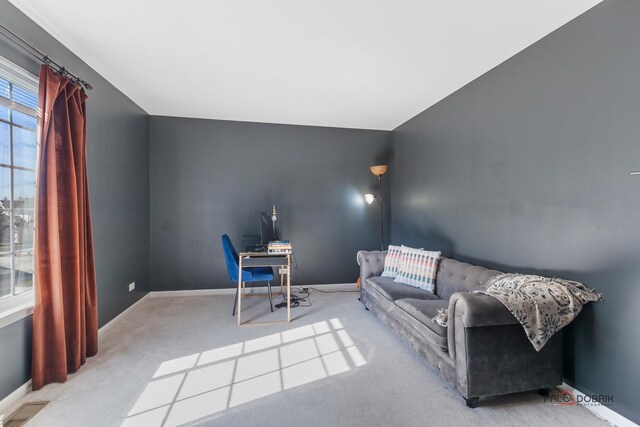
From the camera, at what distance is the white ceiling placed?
1974 millimetres

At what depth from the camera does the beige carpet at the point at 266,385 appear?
177 centimetres

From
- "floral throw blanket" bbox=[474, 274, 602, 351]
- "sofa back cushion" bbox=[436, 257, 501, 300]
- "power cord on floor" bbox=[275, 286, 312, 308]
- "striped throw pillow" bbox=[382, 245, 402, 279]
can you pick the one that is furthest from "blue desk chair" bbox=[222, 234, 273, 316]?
"floral throw blanket" bbox=[474, 274, 602, 351]

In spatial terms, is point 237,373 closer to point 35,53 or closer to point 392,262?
point 392,262

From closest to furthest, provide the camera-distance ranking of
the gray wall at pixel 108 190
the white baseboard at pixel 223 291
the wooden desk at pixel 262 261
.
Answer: the gray wall at pixel 108 190, the wooden desk at pixel 262 261, the white baseboard at pixel 223 291

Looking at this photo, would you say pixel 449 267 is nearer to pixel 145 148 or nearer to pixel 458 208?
pixel 458 208

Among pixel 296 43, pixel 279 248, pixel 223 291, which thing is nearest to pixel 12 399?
pixel 279 248

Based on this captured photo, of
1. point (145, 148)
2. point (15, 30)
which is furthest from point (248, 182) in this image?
point (15, 30)

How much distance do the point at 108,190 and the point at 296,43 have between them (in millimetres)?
2462

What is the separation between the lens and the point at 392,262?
3.56 metres

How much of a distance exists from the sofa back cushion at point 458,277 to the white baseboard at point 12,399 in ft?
10.8

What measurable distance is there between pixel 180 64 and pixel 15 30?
108cm

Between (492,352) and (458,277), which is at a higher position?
(458,277)

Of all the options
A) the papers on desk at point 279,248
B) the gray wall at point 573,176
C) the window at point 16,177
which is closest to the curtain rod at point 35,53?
the window at point 16,177

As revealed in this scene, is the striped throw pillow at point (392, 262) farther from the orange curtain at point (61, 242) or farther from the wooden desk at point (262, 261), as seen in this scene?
the orange curtain at point (61, 242)
